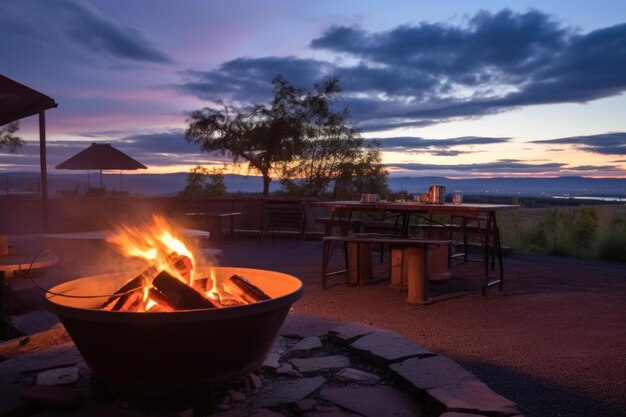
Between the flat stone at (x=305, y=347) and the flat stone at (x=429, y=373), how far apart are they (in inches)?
22.5

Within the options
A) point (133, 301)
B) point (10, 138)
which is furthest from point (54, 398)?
point (10, 138)

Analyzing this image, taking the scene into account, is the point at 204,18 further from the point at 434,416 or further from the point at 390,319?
the point at 434,416

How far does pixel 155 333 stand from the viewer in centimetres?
206

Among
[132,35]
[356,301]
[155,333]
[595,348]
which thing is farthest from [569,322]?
[132,35]

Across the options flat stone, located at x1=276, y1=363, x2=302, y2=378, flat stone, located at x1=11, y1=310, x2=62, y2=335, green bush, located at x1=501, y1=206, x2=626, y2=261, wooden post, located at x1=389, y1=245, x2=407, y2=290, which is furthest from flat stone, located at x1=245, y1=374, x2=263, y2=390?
green bush, located at x1=501, y1=206, x2=626, y2=261

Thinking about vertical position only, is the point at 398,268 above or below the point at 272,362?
above

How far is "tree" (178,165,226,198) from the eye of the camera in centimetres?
1498

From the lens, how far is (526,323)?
4.31 metres

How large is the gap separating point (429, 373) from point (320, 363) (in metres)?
0.64

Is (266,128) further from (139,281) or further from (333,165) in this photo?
(139,281)

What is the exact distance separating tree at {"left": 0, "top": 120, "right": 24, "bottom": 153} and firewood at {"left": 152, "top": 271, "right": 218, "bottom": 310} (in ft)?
57.3

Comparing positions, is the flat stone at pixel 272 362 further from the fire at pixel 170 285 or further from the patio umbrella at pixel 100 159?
the patio umbrella at pixel 100 159

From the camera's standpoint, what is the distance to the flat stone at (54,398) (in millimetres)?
2273

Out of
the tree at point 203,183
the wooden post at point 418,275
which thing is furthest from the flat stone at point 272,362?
the tree at point 203,183
